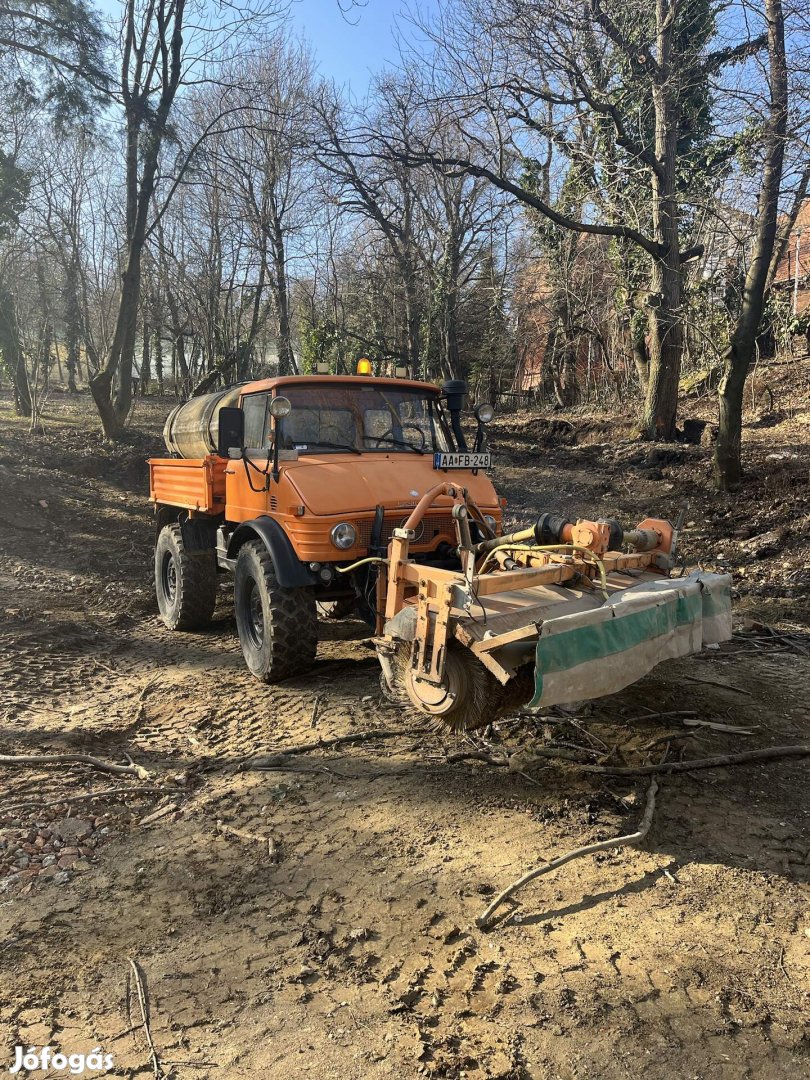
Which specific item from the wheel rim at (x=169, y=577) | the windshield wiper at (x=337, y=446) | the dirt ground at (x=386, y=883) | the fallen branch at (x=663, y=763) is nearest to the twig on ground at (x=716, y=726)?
the dirt ground at (x=386, y=883)

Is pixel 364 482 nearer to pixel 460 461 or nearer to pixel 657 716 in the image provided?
pixel 460 461

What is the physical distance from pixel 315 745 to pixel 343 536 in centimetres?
136

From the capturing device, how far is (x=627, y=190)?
11.5 m

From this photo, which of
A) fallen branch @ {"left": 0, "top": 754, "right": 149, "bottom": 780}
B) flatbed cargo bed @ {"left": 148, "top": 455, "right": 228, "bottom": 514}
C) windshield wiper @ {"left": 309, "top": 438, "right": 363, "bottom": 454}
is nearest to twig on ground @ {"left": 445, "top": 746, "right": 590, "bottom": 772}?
fallen branch @ {"left": 0, "top": 754, "right": 149, "bottom": 780}

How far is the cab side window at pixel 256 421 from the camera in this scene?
569cm

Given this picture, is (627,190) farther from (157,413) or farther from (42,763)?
(157,413)

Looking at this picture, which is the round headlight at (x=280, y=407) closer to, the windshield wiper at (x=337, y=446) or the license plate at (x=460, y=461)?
the windshield wiper at (x=337, y=446)

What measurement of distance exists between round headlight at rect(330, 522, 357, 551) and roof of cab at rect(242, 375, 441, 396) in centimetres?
141

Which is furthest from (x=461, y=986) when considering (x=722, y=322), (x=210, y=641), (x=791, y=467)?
(x=722, y=322)

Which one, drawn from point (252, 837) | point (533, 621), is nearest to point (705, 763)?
point (533, 621)

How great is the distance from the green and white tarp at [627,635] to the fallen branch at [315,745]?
152 cm

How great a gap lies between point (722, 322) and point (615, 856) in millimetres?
17202

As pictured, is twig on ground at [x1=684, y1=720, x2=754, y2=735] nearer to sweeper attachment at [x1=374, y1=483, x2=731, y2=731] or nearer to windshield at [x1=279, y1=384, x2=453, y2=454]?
sweeper attachment at [x1=374, y1=483, x2=731, y2=731]

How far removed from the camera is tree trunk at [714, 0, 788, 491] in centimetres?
830
